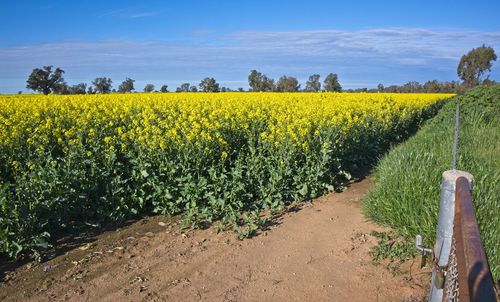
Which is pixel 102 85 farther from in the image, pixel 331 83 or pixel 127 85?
pixel 331 83

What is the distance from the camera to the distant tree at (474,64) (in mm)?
58281

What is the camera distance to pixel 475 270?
1.19 meters

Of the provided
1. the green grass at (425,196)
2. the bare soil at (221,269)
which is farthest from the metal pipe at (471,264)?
the green grass at (425,196)

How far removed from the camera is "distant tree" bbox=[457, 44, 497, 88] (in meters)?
58.3

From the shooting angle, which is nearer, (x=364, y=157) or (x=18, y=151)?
(x=18, y=151)

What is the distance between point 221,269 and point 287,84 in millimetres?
50216

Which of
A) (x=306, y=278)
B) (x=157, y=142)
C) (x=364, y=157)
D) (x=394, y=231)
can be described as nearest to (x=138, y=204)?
(x=157, y=142)

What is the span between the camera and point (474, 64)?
196 feet

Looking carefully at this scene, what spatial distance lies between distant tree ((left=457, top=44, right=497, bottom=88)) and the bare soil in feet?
201

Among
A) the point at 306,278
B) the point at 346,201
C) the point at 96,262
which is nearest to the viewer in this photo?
the point at 306,278

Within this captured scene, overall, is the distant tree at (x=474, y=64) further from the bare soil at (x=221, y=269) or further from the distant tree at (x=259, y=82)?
the bare soil at (x=221, y=269)

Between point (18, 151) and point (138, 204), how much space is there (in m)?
2.60

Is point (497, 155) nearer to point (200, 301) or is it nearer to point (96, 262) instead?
point (200, 301)

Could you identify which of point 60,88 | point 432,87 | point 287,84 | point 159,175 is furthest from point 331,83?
point 159,175
